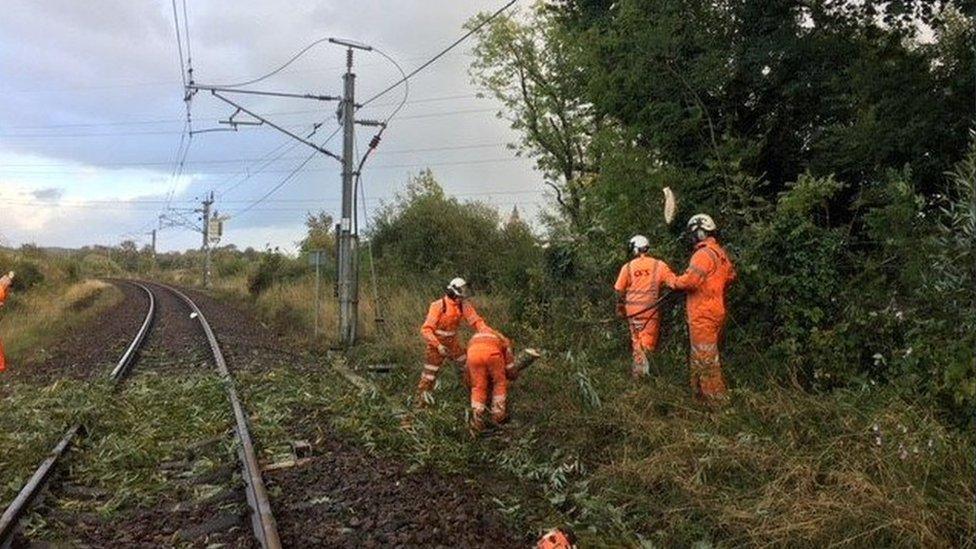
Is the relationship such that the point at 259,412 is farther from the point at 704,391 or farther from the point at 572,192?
the point at 572,192

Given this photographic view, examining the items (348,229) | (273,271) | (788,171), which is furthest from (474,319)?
(273,271)

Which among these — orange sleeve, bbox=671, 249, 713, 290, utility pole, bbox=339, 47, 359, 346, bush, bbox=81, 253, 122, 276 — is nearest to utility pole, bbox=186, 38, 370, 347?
utility pole, bbox=339, 47, 359, 346

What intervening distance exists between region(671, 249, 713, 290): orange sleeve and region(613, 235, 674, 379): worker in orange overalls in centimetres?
50

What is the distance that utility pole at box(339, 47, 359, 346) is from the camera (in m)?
18.0

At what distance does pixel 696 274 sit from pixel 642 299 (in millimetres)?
988

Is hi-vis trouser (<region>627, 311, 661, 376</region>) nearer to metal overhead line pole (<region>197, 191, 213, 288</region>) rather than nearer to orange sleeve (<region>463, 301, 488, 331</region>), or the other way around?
orange sleeve (<region>463, 301, 488, 331</region>)

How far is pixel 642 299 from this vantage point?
8.69m

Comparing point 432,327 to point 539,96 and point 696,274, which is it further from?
point 539,96

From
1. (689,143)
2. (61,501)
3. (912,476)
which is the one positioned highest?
(689,143)

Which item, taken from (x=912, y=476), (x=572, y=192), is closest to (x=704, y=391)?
(x=912, y=476)

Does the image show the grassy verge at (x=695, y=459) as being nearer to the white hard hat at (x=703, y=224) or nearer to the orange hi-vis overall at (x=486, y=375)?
the orange hi-vis overall at (x=486, y=375)

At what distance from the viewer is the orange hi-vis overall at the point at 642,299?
28.0 feet

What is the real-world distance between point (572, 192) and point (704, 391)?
54.2 ft

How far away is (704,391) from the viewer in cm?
764
